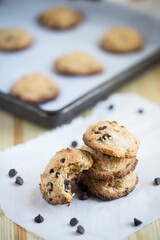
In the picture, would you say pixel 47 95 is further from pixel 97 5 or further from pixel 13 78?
pixel 97 5

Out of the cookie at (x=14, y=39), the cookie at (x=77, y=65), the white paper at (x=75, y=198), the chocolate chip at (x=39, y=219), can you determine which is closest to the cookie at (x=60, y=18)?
the cookie at (x=14, y=39)

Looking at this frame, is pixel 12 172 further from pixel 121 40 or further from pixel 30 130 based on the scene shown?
pixel 121 40

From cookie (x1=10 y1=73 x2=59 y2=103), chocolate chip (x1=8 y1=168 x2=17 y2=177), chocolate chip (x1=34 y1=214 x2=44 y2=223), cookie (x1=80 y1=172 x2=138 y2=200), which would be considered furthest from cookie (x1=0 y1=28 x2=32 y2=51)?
→ chocolate chip (x1=34 y1=214 x2=44 y2=223)

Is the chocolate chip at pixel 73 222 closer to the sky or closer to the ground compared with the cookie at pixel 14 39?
closer to the sky

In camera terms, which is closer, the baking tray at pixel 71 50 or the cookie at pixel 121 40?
the baking tray at pixel 71 50

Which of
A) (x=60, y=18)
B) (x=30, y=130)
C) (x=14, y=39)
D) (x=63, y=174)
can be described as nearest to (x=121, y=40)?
(x=60, y=18)

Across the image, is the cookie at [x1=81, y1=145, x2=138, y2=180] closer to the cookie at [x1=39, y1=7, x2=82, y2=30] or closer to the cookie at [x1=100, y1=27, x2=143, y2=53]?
the cookie at [x1=100, y1=27, x2=143, y2=53]

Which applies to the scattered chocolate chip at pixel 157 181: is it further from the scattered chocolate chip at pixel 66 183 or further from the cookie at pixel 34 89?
the cookie at pixel 34 89
